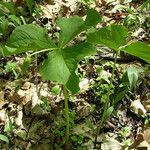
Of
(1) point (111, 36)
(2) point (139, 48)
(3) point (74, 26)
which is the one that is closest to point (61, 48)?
(3) point (74, 26)

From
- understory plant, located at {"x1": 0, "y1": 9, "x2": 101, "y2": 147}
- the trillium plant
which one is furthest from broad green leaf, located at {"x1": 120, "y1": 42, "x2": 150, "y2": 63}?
understory plant, located at {"x1": 0, "y1": 9, "x2": 101, "y2": 147}

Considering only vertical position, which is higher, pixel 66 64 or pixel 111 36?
pixel 111 36

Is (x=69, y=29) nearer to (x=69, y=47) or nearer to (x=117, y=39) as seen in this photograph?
(x=69, y=47)

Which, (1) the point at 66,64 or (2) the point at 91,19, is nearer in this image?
(1) the point at 66,64

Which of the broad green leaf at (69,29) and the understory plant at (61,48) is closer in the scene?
the understory plant at (61,48)

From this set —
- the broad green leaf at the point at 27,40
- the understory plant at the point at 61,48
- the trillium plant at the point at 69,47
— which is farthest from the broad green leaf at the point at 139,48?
the broad green leaf at the point at 27,40

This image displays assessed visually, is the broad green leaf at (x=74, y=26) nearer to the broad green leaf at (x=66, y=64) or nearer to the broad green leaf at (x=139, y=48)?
the broad green leaf at (x=66, y=64)
